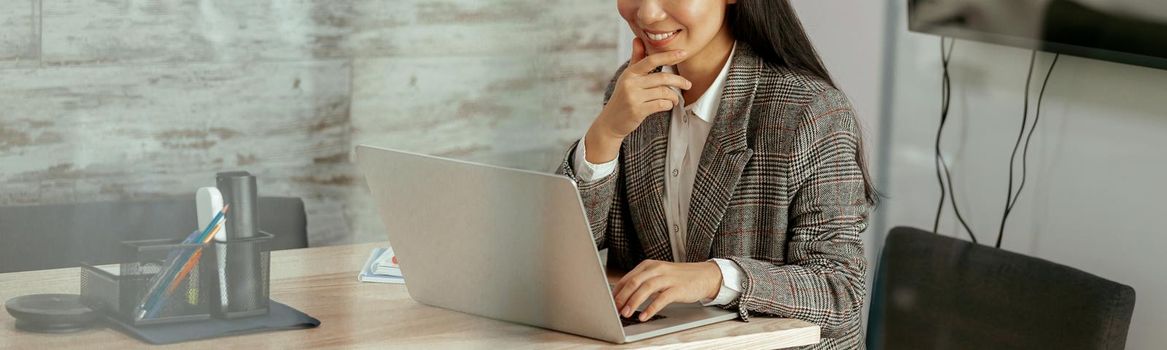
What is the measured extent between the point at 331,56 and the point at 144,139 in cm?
9

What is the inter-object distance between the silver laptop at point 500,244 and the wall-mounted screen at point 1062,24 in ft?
2.24

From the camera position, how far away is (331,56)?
1.90 ft

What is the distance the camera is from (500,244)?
0.74 meters

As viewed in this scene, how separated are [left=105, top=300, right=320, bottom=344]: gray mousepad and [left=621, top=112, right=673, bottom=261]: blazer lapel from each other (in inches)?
21.4

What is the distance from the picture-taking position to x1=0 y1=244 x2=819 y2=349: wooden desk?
60 cm

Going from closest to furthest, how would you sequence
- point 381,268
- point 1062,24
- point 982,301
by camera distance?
point 381,268, point 1062,24, point 982,301

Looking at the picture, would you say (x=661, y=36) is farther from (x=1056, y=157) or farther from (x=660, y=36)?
(x=1056, y=157)

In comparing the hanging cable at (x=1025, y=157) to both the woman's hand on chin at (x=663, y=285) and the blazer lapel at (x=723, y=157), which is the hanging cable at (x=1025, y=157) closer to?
the blazer lapel at (x=723, y=157)

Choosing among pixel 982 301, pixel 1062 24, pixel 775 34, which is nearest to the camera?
pixel 775 34

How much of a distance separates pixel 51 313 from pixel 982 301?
126 centimetres

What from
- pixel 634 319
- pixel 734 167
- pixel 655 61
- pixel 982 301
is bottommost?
pixel 982 301

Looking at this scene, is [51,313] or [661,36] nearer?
[51,313]

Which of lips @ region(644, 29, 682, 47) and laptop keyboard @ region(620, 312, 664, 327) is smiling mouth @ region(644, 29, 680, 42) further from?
laptop keyboard @ region(620, 312, 664, 327)

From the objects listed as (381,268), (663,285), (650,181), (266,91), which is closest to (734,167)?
(650,181)
